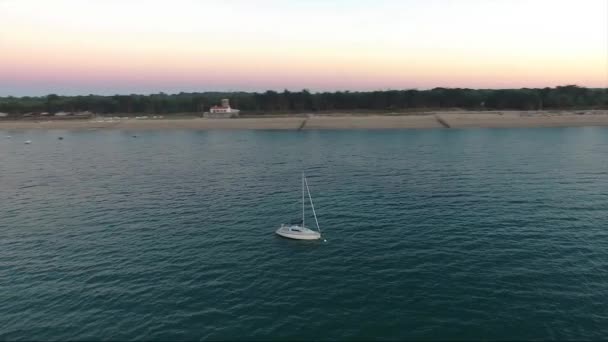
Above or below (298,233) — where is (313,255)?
below

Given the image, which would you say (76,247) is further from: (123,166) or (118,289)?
(123,166)

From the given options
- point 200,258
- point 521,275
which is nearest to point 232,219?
point 200,258

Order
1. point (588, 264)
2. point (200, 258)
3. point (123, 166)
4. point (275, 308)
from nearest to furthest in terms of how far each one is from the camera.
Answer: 1. point (275, 308)
2. point (588, 264)
3. point (200, 258)
4. point (123, 166)

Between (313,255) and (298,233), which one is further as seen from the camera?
(298,233)

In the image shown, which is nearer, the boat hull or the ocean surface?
the ocean surface

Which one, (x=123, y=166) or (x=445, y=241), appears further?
(x=123, y=166)
